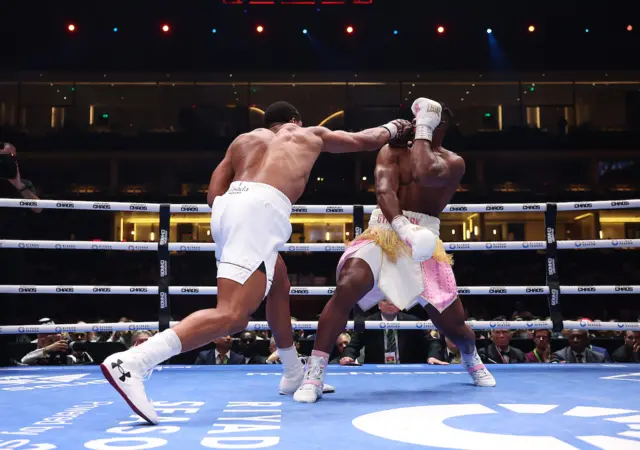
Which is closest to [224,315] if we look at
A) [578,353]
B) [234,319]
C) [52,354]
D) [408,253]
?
[234,319]

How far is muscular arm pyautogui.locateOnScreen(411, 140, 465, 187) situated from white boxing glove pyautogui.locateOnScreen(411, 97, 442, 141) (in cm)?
4

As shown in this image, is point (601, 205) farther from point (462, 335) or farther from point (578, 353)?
point (578, 353)

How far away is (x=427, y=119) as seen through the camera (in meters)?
3.00

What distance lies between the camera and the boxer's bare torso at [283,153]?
8.36 ft

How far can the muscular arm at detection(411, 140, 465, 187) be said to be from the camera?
2.99 metres

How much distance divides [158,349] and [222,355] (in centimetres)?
338

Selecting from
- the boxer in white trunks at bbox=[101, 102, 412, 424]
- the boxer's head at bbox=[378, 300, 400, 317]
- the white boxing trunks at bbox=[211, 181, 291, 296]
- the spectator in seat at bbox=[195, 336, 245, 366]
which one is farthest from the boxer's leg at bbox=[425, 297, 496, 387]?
the spectator in seat at bbox=[195, 336, 245, 366]

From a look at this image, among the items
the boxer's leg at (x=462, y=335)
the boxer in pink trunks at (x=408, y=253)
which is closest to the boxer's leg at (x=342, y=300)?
the boxer in pink trunks at (x=408, y=253)

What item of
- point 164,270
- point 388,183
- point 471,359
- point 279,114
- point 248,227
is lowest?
point 471,359

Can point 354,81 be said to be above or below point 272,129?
above
